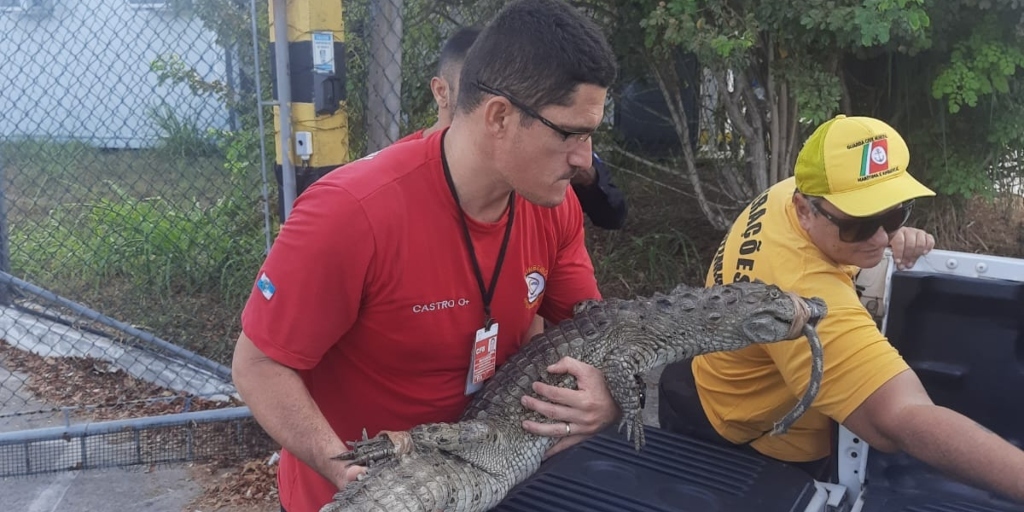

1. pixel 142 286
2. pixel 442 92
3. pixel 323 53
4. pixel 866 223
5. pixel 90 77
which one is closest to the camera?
pixel 866 223

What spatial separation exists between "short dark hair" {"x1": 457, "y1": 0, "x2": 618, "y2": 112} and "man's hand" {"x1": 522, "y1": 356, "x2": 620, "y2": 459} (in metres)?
0.72

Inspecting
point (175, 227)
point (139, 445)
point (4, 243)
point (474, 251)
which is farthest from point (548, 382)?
point (4, 243)

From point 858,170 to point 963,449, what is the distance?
738 millimetres

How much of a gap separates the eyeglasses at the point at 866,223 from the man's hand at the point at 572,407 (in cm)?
75

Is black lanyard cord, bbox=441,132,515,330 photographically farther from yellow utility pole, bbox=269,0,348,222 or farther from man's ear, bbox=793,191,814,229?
yellow utility pole, bbox=269,0,348,222

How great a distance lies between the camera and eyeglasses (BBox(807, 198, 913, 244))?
232 centimetres

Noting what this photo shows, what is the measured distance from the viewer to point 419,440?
195cm

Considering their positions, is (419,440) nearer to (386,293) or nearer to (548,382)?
(386,293)

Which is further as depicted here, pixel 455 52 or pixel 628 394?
pixel 455 52

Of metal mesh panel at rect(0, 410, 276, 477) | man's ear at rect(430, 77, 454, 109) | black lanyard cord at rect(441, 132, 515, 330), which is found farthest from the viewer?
metal mesh panel at rect(0, 410, 276, 477)

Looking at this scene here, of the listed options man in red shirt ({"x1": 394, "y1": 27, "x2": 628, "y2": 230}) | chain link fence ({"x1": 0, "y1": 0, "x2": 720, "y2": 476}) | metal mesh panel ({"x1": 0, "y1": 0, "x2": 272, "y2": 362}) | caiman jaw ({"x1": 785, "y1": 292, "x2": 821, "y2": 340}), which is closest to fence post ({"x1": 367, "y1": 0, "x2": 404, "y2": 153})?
chain link fence ({"x1": 0, "y1": 0, "x2": 720, "y2": 476})

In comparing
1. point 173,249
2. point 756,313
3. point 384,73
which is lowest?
point 173,249

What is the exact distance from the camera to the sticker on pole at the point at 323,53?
3742 millimetres

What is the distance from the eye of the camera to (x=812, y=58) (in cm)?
473
